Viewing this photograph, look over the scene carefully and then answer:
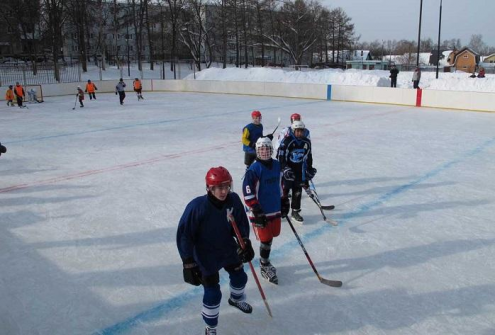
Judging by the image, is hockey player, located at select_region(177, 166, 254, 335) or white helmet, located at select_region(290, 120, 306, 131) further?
white helmet, located at select_region(290, 120, 306, 131)

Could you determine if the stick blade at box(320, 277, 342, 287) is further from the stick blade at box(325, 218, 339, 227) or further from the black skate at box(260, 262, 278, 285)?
the stick blade at box(325, 218, 339, 227)

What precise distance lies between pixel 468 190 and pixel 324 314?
4.42 meters

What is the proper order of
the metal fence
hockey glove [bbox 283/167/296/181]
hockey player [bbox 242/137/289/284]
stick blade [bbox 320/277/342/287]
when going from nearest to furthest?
hockey player [bbox 242/137/289/284] → stick blade [bbox 320/277/342/287] → hockey glove [bbox 283/167/296/181] → the metal fence

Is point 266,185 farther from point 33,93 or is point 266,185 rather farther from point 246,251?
point 33,93

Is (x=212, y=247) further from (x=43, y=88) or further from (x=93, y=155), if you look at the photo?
(x=43, y=88)

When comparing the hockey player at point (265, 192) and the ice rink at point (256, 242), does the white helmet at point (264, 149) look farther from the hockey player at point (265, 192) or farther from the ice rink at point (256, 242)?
the ice rink at point (256, 242)

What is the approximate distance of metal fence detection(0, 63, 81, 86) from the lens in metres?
25.0

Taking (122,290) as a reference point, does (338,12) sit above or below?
above

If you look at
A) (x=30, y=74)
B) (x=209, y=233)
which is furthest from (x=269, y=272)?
(x=30, y=74)

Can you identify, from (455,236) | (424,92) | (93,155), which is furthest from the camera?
(424,92)

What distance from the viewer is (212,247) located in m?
2.83

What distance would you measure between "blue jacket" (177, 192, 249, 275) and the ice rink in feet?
2.10

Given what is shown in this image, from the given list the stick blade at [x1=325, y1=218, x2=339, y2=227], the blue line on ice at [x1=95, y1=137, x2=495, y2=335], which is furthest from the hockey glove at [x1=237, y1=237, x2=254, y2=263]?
the stick blade at [x1=325, y1=218, x2=339, y2=227]

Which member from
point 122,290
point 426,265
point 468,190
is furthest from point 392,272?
point 468,190
